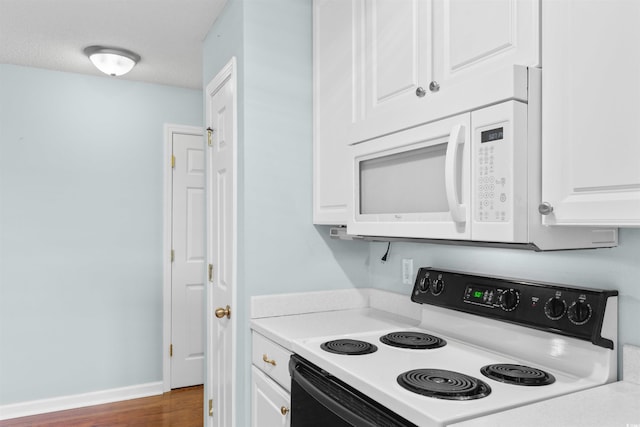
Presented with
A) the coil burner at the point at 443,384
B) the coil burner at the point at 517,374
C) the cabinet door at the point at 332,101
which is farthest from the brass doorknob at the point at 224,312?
the coil burner at the point at 517,374

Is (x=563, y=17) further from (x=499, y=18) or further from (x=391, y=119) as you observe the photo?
(x=391, y=119)

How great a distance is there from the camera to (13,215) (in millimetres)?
3156

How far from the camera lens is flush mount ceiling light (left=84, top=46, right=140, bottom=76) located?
9.39ft

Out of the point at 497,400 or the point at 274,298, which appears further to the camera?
the point at 274,298

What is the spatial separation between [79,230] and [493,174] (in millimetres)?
3109

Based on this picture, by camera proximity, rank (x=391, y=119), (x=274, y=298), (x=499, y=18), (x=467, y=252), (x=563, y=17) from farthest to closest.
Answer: (x=274, y=298) < (x=467, y=252) < (x=391, y=119) < (x=499, y=18) < (x=563, y=17)

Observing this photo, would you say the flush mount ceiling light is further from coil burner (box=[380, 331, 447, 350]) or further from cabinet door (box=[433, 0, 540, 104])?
coil burner (box=[380, 331, 447, 350])

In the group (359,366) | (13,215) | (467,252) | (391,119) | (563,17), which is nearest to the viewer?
(563,17)

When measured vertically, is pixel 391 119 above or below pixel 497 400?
above

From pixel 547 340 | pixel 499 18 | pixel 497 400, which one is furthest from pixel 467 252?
pixel 499 18

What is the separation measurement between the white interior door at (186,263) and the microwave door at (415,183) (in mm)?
2351

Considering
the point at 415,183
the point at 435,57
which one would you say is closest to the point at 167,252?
the point at 415,183

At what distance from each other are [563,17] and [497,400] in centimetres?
90

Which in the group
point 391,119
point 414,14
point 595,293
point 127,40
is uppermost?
point 127,40
